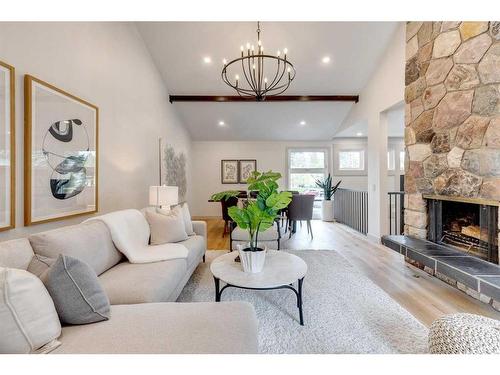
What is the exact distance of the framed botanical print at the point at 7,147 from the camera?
160 cm

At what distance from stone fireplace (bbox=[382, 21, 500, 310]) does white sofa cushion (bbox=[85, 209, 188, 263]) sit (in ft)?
8.58

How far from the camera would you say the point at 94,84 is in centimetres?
259

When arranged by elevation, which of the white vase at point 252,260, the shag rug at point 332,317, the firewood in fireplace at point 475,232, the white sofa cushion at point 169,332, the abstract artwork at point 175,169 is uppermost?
the abstract artwork at point 175,169

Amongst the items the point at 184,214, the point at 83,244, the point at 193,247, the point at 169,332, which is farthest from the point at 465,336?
the point at 184,214

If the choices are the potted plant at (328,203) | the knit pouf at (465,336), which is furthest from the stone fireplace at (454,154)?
the potted plant at (328,203)

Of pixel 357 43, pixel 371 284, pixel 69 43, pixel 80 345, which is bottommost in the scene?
pixel 371 284

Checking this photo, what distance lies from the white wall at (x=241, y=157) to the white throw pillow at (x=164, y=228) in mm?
4427

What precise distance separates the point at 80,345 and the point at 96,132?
2296mm

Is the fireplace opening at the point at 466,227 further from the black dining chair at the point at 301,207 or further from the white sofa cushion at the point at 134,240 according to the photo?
the white sofa cushion at the point at 134,240

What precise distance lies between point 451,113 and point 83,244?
3755 millimetres

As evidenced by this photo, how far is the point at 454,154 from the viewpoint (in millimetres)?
2537

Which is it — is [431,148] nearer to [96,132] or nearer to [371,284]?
[371,284]
